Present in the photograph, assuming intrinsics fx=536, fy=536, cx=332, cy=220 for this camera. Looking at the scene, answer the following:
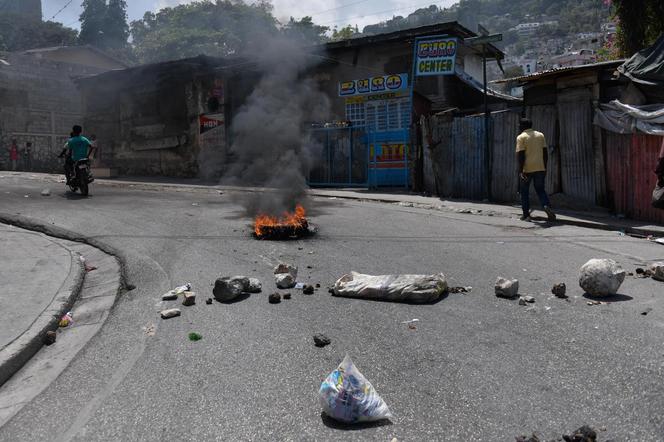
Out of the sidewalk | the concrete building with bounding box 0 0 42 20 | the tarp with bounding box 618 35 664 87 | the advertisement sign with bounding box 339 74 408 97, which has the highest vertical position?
the concrete building with bounding box 0 0 42 20

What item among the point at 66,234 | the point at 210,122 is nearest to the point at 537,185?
the point at 66,234

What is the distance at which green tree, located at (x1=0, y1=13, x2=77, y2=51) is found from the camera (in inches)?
1884

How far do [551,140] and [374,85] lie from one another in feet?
22.4

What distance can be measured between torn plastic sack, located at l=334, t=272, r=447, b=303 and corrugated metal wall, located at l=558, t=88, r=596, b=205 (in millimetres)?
6510

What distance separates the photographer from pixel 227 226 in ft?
26.8

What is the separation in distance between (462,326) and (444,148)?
32.0ft

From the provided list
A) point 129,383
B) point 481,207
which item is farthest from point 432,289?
point 481,207

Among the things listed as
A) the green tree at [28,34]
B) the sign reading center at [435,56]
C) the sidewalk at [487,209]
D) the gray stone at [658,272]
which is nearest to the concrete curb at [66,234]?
the sidewalk at [487,209]

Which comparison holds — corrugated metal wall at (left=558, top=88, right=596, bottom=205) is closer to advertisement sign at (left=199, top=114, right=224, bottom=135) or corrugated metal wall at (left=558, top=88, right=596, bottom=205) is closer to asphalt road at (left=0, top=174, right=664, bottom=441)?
asphalt road at (left=0, top=174, right=664, bottom=441)

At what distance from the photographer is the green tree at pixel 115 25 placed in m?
53.2

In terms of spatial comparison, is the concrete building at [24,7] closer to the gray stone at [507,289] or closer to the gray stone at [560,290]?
the gray stone at [507,289]

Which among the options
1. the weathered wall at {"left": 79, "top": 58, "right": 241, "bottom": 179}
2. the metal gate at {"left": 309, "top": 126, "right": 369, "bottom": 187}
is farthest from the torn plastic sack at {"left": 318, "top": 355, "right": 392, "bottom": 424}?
the weathered wall at {"left": 79, "top": 58, "right": 241, "bottom": 179}

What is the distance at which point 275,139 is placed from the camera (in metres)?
9.64

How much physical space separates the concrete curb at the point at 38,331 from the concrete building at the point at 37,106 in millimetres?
24557
